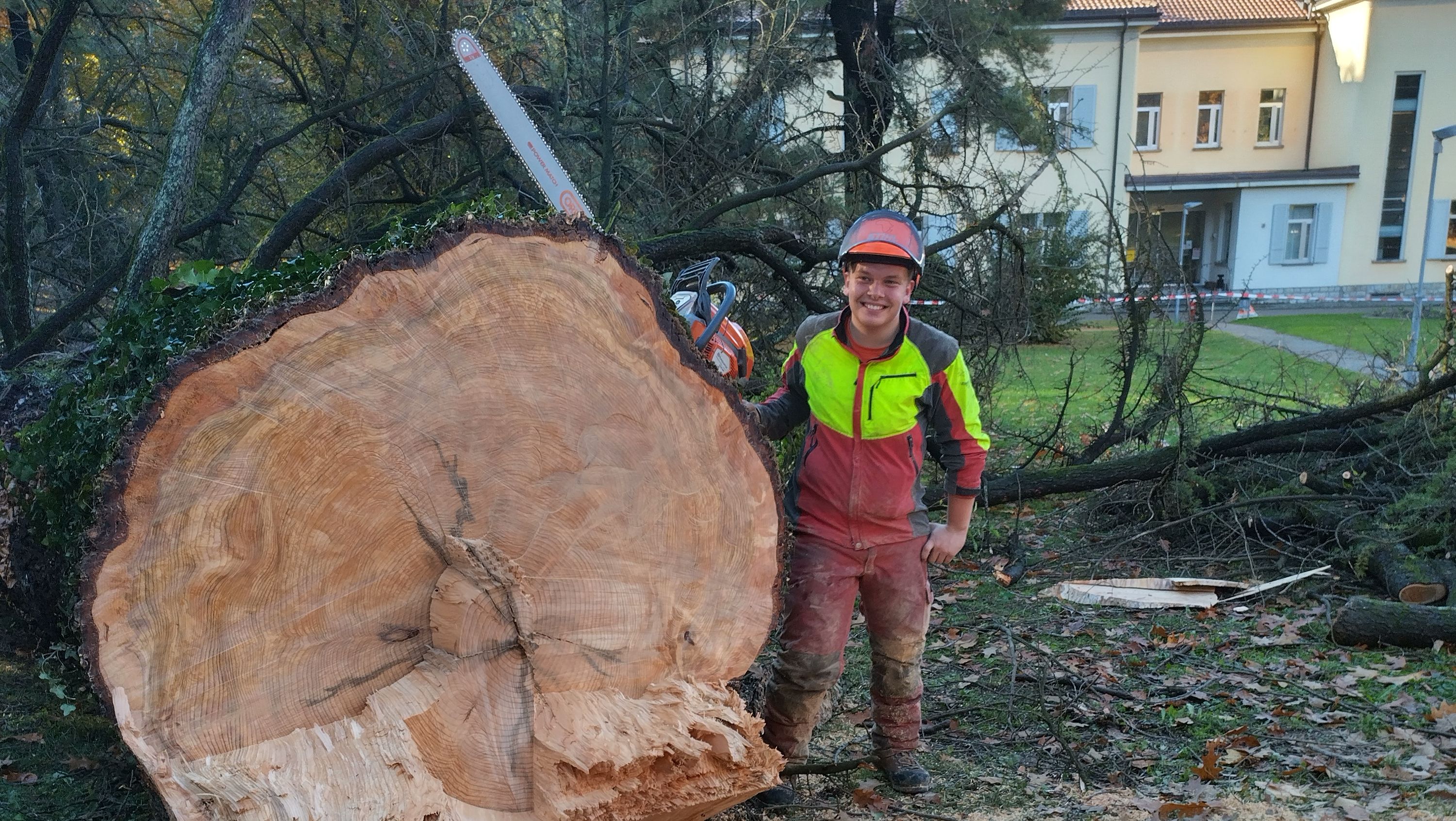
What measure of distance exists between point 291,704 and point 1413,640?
416cm

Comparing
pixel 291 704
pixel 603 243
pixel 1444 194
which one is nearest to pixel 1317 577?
pixel 603 243

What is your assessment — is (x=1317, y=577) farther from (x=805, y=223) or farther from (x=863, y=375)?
A: (x=805, y=223)

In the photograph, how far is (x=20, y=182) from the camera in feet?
19.4

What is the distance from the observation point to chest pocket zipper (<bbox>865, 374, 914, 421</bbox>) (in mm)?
2883

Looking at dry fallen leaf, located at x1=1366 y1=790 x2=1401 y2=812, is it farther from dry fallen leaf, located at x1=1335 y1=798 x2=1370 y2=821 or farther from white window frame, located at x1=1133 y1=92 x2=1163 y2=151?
white window frame, located at x1=1133 y1=92 x2=1163 y2=151

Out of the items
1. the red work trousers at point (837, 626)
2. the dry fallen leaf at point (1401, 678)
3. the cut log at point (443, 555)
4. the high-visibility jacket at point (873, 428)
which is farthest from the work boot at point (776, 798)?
the dry fallen leaf at point (1401, 678)

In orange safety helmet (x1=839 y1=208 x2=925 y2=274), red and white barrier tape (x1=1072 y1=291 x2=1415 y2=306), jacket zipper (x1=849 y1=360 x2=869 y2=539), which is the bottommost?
jacket zipper (x1=849 y1=360 x2=869 y2=539)

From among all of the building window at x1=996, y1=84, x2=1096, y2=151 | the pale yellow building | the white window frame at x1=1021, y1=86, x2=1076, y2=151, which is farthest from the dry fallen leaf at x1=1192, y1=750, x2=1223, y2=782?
the pale yellow building

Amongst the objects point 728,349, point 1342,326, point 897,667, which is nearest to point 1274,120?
point 1342,326

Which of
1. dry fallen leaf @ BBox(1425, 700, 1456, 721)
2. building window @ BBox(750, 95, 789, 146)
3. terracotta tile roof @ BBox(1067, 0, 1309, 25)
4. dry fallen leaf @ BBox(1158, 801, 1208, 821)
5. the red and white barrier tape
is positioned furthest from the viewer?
terracotta tile roof @ BBox(1067, 0, 1309, 25)

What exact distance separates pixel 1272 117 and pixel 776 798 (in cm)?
2926

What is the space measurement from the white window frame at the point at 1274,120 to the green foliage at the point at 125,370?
29039 millimetres

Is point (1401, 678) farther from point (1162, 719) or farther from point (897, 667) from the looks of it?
point (897, 667)

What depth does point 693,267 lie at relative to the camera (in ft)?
12.1
